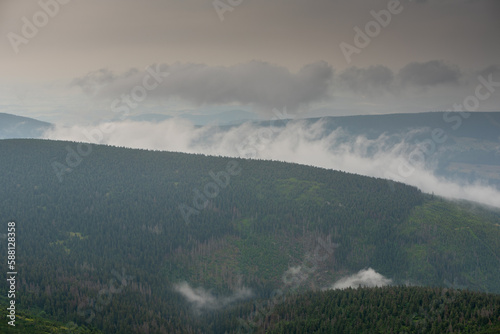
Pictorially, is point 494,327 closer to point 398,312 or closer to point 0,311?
point 398,312

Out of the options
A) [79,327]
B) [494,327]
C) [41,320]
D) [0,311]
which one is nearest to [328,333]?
[494,327]

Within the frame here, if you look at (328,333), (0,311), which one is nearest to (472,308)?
(328,333)

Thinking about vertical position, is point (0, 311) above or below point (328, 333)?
above

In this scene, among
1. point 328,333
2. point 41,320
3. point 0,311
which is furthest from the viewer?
point 328,333

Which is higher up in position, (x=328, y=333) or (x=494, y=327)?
(x=494, y=327)

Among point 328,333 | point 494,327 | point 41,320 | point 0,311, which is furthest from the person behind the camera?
point 328,333

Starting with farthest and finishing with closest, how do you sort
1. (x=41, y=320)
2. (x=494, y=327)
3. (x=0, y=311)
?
(x=41, y=320)
(x=0, y=311)
(x=494, y=327)

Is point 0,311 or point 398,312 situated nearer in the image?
point 0,311

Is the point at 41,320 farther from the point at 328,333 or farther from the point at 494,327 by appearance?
the point at 494,327

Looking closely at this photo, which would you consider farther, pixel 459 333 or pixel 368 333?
pixel 368 333
